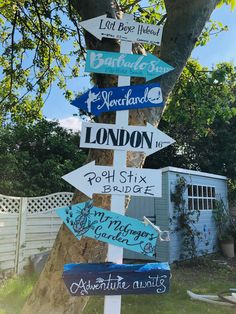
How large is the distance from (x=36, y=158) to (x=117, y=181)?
9606mm

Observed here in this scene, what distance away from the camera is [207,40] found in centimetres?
711

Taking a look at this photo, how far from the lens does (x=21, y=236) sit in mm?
7324

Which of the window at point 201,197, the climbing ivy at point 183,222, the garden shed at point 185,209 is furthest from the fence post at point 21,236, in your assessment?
the window at point 201,197

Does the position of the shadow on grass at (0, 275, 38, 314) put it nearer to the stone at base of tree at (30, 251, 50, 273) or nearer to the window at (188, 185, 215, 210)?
the stone at base of tree at (30, 251, 50, 273)

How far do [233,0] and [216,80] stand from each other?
234 centimetres

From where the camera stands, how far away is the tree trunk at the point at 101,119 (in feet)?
9.32

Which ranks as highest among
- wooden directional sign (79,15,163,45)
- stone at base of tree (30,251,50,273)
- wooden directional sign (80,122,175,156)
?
wooden directional sign (79,15,163,45)

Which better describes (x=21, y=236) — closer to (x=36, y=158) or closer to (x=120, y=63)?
(x=36, y=158)

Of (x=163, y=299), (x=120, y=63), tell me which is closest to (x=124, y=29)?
(x=120, y=63)

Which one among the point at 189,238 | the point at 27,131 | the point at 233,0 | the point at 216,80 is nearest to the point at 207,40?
the point at 216,80

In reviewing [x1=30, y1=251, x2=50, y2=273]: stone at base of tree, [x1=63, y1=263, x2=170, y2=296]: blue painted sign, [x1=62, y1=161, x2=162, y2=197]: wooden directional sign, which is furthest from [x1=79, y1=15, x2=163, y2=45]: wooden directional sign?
[x1=30, y1=251, x2=50, y2=273]: stone at base of tree

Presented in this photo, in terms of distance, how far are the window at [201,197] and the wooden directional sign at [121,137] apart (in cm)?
808

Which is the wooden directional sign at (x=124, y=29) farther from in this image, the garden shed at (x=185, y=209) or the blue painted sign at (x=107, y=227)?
the garden shed at (x=185, y=209)

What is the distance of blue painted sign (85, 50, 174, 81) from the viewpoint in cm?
251
